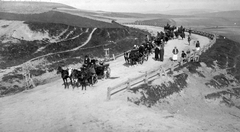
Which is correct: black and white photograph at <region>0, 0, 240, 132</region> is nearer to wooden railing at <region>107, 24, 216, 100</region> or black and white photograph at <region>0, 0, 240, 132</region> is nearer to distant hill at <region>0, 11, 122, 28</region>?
wooden railing at <region>107, 24, 216, 100</region>

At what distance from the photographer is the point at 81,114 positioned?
12875 millimetres

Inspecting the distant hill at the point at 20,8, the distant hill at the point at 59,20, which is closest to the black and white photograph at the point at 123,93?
the distant hill at the point at 59,20

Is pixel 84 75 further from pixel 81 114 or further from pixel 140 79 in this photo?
pixel 140 79

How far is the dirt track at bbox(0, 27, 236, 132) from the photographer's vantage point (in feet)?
38.5

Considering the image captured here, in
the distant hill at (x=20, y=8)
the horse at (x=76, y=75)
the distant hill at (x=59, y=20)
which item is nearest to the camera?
the horse at (x=76, y=75)

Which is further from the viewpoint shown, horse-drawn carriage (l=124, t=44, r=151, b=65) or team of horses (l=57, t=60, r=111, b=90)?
horse-drawn carriage (l=124, t=44, r=151, b=65)

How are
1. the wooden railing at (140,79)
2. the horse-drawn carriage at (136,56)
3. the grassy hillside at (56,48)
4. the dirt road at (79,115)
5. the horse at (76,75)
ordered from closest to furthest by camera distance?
1. the dirt road at (79,115)
2. the wooden railing at (140,79)
3. the horse at (76,75)
4. the horse-drawn carriage at (136,56)
5. the grassy hillside at (56,48)

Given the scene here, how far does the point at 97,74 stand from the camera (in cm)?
1862

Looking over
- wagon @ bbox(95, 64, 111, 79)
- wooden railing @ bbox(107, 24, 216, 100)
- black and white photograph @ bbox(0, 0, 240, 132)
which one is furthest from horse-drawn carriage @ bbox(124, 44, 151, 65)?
wagon @ bbox(95, 64, 111, 79)

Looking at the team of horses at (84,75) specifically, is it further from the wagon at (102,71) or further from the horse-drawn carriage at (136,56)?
the horse-drawn carriage at (136,56)

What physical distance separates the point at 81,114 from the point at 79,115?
0.15 metres

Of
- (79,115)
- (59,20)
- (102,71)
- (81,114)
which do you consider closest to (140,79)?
(102,71)

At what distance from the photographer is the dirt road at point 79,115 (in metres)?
11.7

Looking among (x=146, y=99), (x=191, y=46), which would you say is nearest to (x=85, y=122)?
(x=146, y=99)
